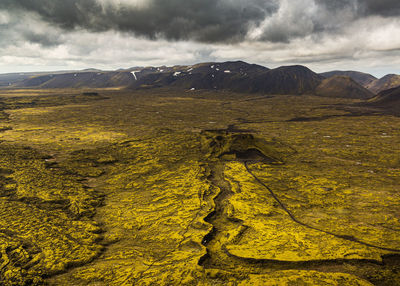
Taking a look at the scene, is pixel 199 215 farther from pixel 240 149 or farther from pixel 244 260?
pixel 240 149

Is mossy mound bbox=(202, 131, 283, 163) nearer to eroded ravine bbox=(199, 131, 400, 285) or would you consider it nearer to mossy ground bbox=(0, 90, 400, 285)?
mossy ground bbox=(0, 90, 400, 285)

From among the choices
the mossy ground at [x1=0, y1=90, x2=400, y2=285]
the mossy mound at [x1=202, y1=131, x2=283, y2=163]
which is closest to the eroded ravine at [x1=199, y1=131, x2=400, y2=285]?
the mossy ground at [x1=0, y1=90, x2=400, y2=285]

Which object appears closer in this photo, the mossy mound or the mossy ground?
the mossy ground

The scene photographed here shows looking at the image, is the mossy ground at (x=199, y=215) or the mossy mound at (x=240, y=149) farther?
Result: the mossy mound at (x=240, y=149)

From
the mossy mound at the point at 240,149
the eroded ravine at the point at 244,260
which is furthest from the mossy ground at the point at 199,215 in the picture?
the mossy mound at the point at 240,149

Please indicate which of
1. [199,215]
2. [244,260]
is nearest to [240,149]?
[199,215]

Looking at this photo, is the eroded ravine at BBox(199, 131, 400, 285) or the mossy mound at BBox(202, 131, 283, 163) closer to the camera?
the eroded ravine at BBox(199, 131, 400, 285)

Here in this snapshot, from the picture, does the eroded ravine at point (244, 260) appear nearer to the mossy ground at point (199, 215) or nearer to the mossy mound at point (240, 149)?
the mossy ground at point (199, 215)

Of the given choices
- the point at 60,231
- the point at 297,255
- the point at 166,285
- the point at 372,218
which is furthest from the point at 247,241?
the point at 60,231
